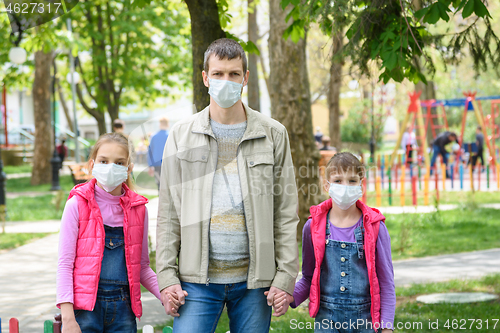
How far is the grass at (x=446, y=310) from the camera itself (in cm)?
495

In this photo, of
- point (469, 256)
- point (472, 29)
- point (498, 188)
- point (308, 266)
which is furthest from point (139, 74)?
point (308, 266)

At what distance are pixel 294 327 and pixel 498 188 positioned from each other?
44.0 feet

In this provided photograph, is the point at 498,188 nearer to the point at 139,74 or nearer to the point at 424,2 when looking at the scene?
the point at 424,2

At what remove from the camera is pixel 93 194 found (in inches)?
118

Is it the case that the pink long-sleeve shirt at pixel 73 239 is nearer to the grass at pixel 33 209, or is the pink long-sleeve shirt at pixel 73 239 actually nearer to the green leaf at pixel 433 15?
the green leaf at pixel 433 15

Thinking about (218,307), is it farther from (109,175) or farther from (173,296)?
(109,175)

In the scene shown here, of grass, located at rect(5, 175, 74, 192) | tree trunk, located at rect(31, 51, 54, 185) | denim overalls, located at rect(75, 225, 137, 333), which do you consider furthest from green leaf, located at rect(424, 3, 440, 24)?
tree trunk, located at rect(31, 51, 54, 185)

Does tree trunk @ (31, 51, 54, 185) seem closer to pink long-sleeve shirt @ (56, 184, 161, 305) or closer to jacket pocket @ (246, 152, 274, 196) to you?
pink long-sleeve shirt @ (56, 184, 161, 305)

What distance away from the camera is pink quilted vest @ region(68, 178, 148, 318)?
2.82m

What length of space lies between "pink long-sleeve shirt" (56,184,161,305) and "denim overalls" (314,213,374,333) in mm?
990

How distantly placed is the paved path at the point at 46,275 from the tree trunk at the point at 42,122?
1223 cm

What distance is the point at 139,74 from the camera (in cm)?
2316

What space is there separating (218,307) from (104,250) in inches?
28.8

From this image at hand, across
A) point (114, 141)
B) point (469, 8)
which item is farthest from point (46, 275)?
point (469, 8)
